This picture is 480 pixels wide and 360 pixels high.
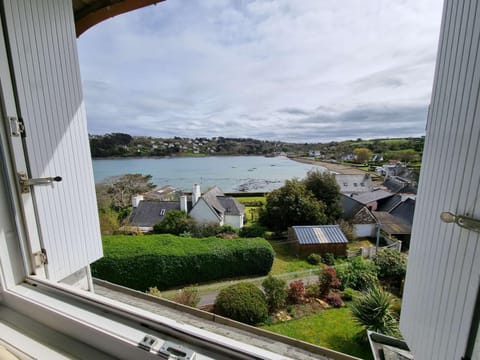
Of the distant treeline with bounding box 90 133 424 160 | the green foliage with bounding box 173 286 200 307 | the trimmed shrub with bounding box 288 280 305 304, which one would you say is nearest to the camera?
the distant treeline with bounding box 90 133 424 160

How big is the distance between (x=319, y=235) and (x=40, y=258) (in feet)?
24.3

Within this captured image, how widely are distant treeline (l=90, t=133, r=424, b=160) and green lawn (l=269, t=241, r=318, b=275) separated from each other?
3541 mm

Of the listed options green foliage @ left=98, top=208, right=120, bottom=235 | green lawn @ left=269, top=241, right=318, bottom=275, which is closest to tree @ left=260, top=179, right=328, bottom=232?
green lawn @ left=269, top=241, right=318, bottom=275

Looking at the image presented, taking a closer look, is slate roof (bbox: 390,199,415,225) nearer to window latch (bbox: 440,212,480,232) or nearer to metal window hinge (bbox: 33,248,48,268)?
window latch (bbox: 440,212,480,232)

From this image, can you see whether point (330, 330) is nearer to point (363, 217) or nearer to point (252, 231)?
point (252, 231)

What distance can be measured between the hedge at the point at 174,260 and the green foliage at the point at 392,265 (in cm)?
281

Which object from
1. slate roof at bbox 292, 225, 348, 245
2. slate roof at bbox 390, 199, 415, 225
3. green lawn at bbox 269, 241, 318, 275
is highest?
slate roof at bbox 390, 199, 415, 225

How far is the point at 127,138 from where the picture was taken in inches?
95.3

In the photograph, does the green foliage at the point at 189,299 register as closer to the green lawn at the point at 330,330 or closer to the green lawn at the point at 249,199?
the green lawn at the point at 330,330

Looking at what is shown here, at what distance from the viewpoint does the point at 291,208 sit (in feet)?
27.1

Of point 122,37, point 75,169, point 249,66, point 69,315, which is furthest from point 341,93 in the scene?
point 69,315

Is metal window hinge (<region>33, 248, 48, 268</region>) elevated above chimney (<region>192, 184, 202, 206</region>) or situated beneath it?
elevated above

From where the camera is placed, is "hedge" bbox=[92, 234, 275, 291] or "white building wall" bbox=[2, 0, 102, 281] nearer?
"white building wall" bbox=[2, 0, 102, 281]

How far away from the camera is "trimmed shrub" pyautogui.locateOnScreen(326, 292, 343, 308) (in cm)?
340
